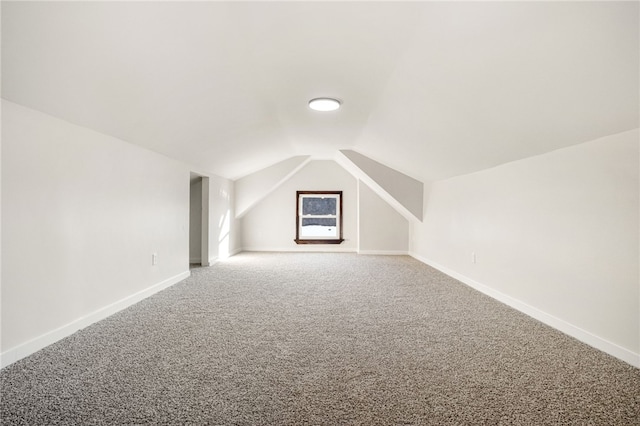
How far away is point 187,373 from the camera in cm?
210

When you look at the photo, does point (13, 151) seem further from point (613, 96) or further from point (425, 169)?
point (425, 169)

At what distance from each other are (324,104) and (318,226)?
206 inches

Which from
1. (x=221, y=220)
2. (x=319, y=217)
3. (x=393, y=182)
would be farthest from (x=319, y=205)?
(x=221, y=220)

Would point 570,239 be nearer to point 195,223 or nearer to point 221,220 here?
point 221,220

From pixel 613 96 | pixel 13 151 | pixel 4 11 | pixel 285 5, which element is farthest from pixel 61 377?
pixel 613 96

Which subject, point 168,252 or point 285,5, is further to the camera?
point 168,252

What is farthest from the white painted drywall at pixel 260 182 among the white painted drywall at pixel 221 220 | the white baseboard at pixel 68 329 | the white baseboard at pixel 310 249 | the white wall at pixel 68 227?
the white baseboard at pixel 68 329

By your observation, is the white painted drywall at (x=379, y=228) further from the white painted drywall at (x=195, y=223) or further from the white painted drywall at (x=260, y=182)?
the white painted drywall at (x=195, y=223)

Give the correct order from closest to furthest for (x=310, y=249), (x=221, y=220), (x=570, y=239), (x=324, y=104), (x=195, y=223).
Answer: (x=570, y=239) < (x=324, y=104) < (x=195, y=223) < (x=221, y=220) < (x=310, y=249)

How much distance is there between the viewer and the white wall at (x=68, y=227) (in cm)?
224

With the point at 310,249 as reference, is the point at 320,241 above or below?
above

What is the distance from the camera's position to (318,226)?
872 centimetres

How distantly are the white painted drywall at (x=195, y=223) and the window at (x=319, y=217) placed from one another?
2.46 meters

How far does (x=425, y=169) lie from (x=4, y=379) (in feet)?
17.4
